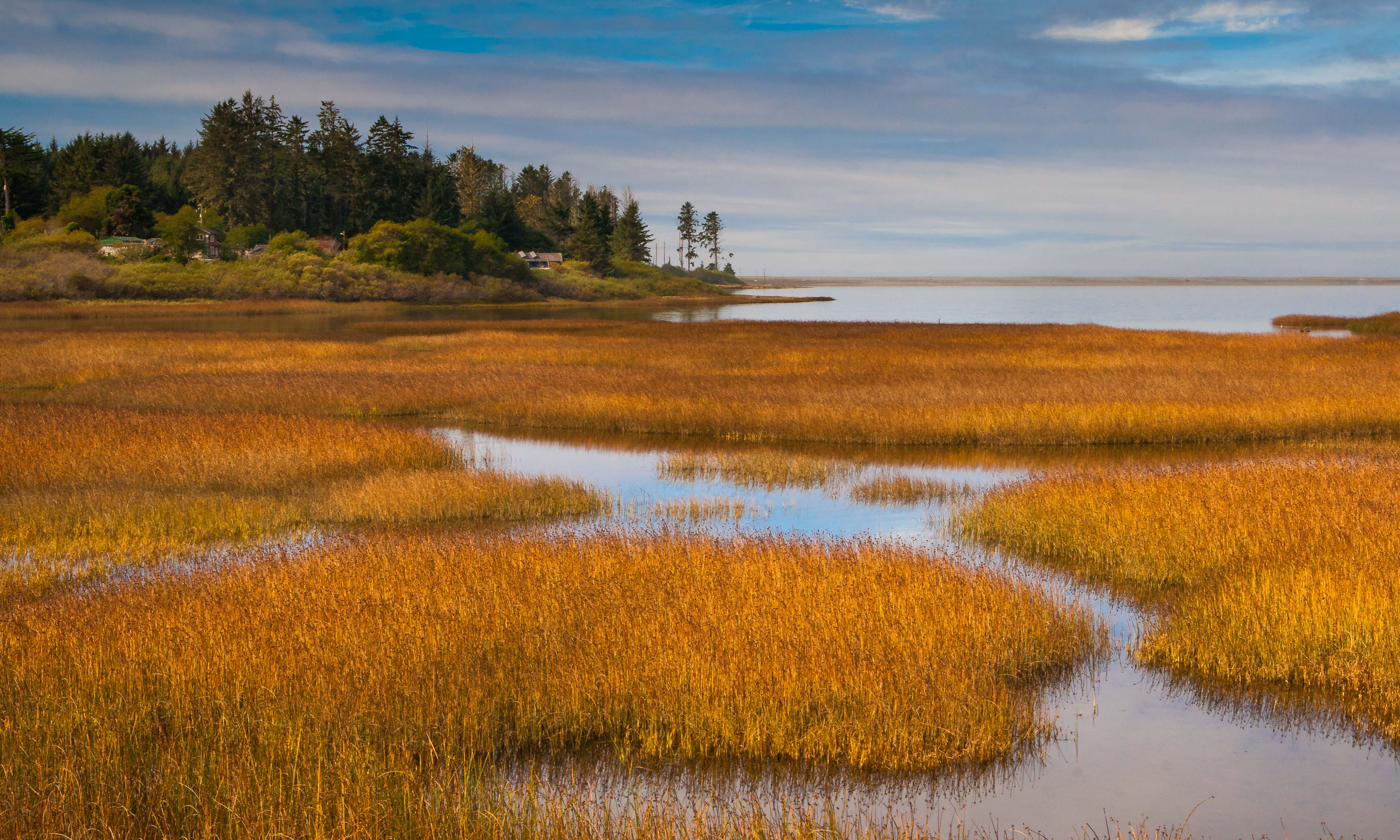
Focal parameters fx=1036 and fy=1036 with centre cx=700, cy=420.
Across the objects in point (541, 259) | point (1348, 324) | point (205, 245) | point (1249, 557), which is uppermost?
point (541, 259)

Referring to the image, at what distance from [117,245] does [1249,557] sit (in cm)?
10569

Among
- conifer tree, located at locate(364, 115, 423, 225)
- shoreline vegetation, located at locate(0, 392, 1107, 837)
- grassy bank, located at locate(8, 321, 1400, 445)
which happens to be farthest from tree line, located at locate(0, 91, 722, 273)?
shoreline vegetation, located at locate(0, 392, 1107, 837)

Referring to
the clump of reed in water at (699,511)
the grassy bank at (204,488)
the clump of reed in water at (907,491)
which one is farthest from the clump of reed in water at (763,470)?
the grassy bank at (204,488)

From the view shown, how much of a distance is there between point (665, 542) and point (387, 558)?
336 centimetres

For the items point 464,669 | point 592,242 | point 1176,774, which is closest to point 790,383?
point 464,669

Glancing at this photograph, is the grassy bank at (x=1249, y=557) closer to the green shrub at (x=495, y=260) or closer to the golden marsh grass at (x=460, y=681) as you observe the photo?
the golden marsh grass at (x=460, y=681)

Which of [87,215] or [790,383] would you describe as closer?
[790,383]

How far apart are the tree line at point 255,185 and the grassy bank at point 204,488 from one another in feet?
299

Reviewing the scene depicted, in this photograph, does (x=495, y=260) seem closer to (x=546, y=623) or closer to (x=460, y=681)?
(x=546, y=623)

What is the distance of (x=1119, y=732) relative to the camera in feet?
28.2

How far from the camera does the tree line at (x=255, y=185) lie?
354 feet

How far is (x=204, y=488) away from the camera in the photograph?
17.6m

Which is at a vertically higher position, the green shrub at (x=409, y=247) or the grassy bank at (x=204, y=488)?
the green shrub at (x=409, y=247)

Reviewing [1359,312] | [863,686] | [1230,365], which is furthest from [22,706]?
[1359,312]
